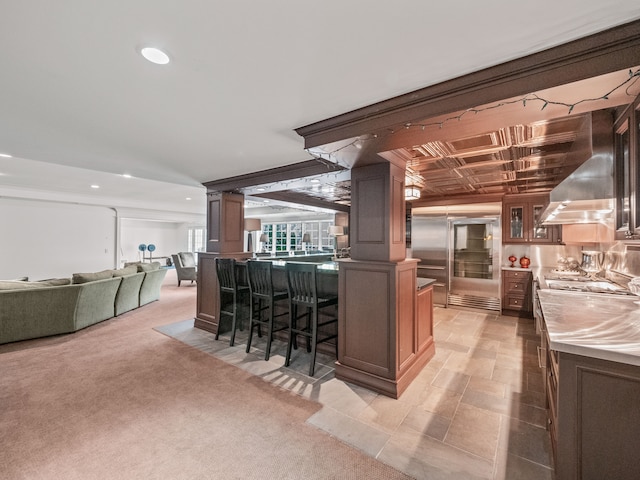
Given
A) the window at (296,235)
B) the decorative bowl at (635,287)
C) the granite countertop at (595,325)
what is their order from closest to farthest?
1. the granite countertop at (595,325)
2. the decorative bowl at (635,287)
3. the window at (296,235)

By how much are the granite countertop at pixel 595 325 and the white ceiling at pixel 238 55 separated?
1393 mm

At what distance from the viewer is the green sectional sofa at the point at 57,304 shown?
3.60 metres

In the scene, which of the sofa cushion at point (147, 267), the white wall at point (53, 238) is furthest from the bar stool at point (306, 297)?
the white wall at point (53, 238)

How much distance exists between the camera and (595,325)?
158 cm

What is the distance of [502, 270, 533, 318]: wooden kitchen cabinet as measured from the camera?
4.86 m

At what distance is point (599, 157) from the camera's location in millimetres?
1774

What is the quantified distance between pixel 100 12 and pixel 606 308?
11.0 feet

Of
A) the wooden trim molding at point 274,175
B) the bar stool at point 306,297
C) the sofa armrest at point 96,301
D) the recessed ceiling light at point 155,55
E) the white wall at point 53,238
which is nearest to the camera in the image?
the recessed ceiling light at point 155,55

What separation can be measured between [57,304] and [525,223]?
754 cm

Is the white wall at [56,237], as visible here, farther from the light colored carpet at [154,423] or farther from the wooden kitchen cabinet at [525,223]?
the wooden kitchen cabinet at [525,223]

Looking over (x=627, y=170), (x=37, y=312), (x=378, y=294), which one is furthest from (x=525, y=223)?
(x=37, y=312)

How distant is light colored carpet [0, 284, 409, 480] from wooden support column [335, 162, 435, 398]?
0.66 m

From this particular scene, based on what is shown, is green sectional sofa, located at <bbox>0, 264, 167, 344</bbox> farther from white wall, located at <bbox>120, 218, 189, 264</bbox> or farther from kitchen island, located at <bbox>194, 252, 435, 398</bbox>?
white wall, located at <bbox>120, 218, 189, 264</bbox>

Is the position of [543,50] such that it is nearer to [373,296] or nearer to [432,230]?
[373,296]
